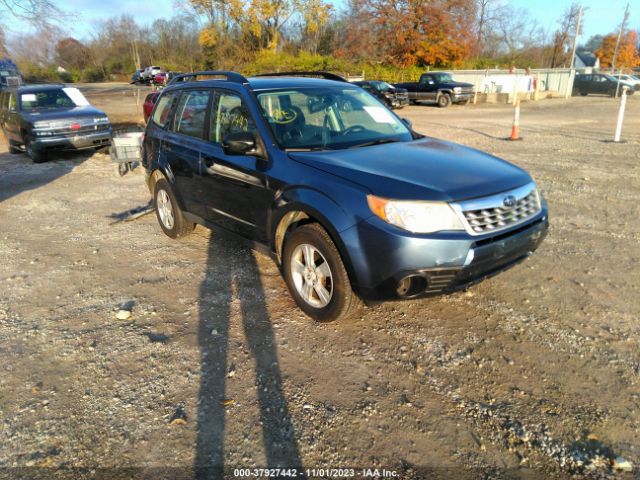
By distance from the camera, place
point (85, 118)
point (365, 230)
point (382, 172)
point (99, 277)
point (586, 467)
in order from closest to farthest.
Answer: point (586, 467), point (365, 230), point (382, 172), point (99, 277), point (85, 118)

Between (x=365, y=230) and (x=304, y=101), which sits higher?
(x=304, y=101)

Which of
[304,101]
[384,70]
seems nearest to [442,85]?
[384,70]

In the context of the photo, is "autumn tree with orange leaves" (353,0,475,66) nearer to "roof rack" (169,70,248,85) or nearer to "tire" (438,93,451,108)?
"tire" (438,93,451,108)

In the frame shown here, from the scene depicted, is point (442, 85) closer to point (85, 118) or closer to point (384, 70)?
point (384, 70)

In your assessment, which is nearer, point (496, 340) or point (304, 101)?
point (496, 340)

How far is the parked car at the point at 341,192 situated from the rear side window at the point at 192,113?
2cm

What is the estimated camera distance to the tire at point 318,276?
326 cm

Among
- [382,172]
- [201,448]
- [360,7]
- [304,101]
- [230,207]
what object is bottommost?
[201,448]

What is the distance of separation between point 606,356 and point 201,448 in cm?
264

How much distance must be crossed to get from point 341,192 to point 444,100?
23.7 metres

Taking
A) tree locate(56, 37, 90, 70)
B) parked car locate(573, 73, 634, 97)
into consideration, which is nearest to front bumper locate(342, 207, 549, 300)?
parked car locate(573, 73, 634, 97)

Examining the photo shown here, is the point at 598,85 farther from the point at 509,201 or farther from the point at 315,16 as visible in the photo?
the point at 509,201

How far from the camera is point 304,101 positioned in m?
4.17

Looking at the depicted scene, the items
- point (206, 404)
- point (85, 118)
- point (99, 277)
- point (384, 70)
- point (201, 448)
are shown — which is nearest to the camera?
point (201, 448)
